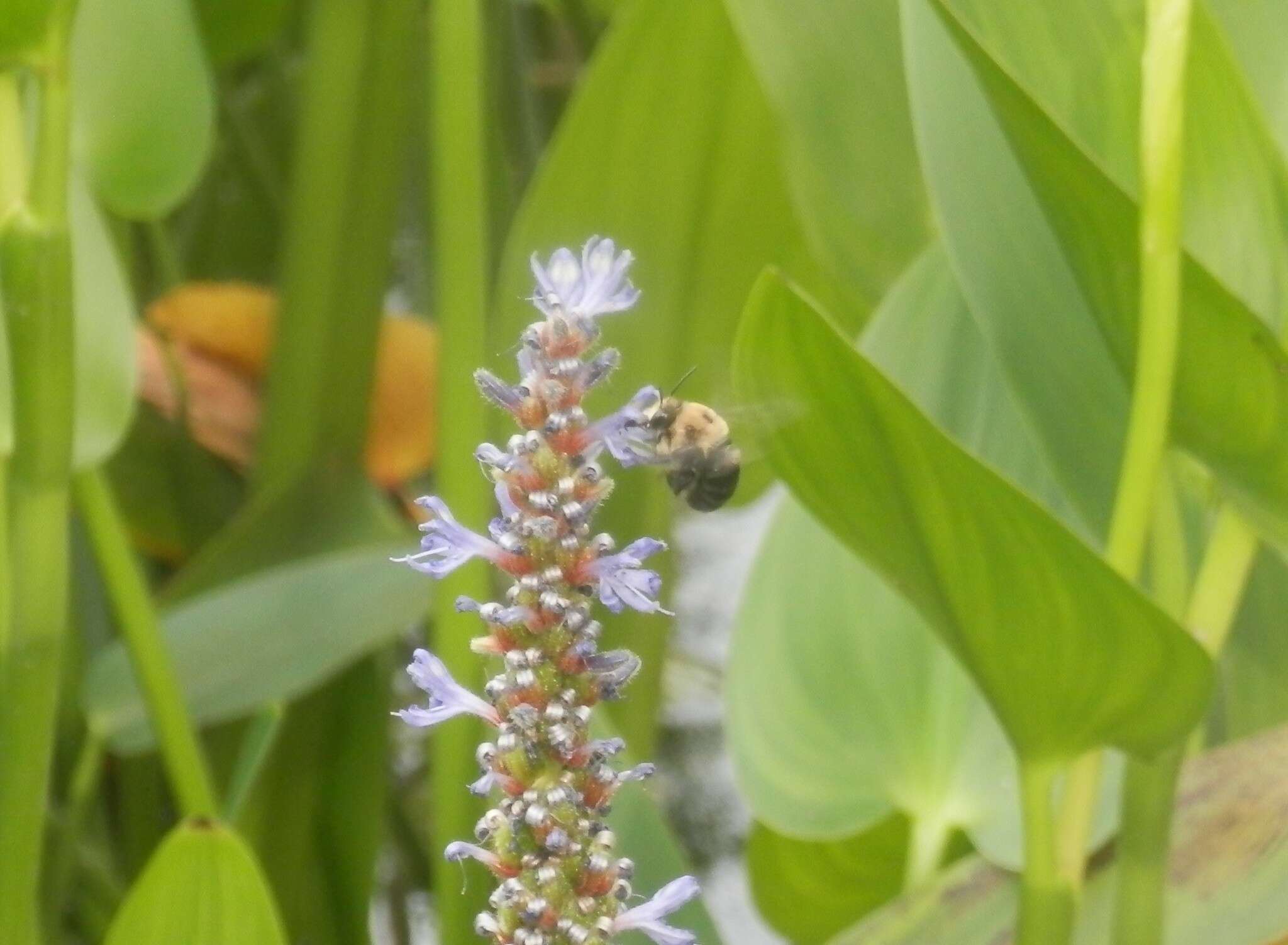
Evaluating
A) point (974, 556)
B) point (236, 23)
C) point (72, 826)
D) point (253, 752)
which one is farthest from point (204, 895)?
point (236, 23)

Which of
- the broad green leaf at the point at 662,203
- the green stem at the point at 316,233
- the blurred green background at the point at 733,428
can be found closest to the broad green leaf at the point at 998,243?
the blurred green background at the point at 733,428

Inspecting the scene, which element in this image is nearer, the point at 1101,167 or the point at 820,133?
the point at 1101,167

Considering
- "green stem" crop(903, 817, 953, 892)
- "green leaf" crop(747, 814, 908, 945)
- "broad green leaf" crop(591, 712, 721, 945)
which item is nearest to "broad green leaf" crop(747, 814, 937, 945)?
"green leaf" crop(747, 814, 908, 945)

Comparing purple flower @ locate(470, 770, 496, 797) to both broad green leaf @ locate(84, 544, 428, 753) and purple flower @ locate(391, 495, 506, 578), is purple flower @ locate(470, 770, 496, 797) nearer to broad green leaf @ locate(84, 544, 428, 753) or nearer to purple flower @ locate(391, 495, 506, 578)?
purple flower @ locate(391, 495, 506, 578)

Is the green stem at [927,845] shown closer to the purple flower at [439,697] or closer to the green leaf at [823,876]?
the green leaf at [823,876]

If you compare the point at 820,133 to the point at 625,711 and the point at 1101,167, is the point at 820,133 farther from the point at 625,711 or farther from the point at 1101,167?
the point at 625,711

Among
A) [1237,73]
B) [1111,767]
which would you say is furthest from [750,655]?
[1237,73]
